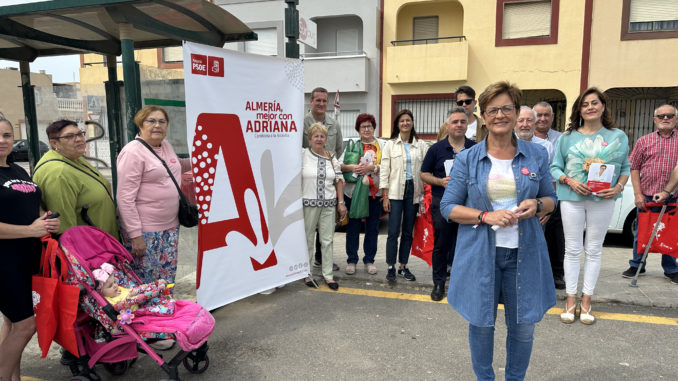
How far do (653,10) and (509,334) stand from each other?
49.5 ft

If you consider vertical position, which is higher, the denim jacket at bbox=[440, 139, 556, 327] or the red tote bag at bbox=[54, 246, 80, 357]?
the denim jacket at bbox=[440, 139, 556, 327]

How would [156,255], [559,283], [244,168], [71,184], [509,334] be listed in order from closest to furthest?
[509,334] → [71,184] → [156,255] → [244,168] → [559,283]

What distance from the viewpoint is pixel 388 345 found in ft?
11.7

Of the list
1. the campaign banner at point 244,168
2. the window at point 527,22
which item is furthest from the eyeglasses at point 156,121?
the window at point 527,22

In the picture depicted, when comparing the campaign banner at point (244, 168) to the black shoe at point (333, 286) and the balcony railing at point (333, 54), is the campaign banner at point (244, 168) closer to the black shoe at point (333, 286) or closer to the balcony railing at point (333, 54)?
the black shoe at point (333, 286)

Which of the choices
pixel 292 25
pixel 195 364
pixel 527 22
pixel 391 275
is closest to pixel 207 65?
pixel 292 25

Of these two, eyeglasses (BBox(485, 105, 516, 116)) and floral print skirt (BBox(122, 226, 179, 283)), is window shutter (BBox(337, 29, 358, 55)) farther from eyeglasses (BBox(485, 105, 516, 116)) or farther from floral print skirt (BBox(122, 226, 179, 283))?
eyeglasses (BBox(485, 105, 516, 116))

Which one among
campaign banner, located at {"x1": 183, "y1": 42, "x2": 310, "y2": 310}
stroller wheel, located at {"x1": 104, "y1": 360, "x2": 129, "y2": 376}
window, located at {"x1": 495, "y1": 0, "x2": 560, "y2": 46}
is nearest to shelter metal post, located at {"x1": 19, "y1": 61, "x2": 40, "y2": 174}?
campaign banner, located at {"x1": 183, "y1": 42, "x2": 310, "y2": 310}

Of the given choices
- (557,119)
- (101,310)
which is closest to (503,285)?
(101,310)

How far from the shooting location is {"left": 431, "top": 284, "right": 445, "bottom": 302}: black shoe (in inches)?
179

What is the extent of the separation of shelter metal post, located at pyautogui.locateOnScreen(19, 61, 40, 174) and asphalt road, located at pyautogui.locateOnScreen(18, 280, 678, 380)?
3394 millimetres

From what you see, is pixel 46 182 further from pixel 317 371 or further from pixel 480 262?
pixel 480 262

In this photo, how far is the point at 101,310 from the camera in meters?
2.77

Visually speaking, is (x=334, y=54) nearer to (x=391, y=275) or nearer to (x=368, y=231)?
(x=368, y=231)
